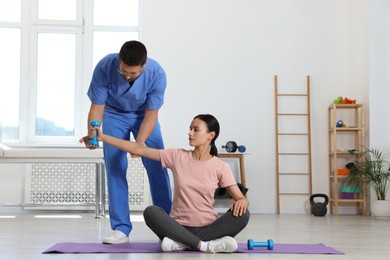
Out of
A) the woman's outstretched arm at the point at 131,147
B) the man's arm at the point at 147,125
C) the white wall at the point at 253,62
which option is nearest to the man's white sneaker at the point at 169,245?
the woman's outstretched arm at the point at 131,147

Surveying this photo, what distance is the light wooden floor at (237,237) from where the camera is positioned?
9.78 feet

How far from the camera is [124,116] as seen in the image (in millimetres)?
3490

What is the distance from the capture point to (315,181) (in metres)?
7.10

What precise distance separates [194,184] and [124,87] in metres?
0.63

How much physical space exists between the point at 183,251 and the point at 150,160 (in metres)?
0.62

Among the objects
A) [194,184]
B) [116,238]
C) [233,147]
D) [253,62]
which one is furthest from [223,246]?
[253,62]

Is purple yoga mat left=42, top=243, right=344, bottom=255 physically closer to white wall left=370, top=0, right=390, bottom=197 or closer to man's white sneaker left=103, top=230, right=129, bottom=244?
man's white sneaker left=103, top=230, right=129, bottom=244

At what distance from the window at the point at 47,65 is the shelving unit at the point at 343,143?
8.90 feet

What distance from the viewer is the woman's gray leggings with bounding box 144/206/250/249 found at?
3016 mm

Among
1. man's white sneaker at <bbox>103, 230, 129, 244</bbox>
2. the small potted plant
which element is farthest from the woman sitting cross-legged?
the small potted plant

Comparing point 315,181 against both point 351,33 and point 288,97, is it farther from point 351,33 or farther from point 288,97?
point 351,33

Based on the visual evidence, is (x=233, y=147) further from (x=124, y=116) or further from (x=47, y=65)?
(x=124, y=116)

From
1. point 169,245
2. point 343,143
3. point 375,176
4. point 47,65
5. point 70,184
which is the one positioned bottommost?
point 169,245

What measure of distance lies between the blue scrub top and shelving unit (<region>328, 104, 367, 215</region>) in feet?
12.2
